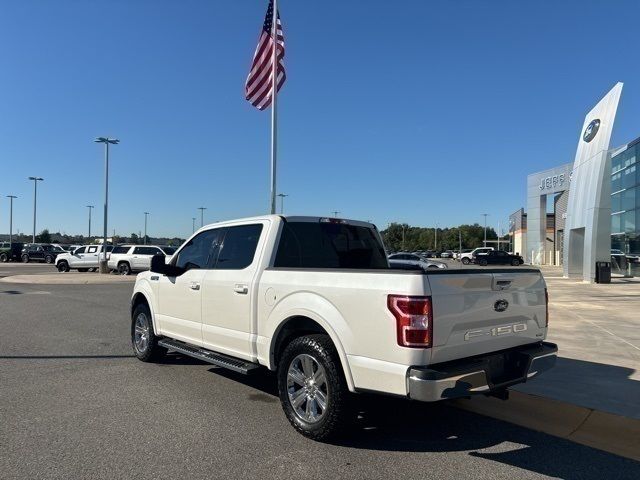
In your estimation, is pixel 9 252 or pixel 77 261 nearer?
pixel 77 261

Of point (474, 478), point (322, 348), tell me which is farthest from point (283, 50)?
point (474, 478)

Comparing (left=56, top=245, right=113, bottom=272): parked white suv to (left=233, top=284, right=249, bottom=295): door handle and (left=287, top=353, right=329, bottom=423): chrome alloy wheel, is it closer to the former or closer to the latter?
(left=233, top=284, right=249, bottom=295): door handle

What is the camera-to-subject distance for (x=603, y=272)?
23.6 meters

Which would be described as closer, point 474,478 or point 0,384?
point 474,478

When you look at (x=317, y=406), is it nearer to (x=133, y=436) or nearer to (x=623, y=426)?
(x=133, y=436)

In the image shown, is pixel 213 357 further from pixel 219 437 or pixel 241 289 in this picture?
pixel 219 437

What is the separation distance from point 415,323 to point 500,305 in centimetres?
110

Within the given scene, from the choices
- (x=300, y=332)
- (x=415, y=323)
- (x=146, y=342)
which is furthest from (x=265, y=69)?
(x=415, y=323)

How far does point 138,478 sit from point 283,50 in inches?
608

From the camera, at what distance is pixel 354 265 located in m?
6.14

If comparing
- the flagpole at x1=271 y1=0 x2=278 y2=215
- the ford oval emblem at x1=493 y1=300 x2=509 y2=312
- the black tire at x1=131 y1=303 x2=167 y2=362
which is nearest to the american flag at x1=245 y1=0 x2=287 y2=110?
the flagpole at x1=271 y1=0 x2=278 y2=215

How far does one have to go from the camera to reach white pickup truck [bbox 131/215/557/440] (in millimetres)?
3951

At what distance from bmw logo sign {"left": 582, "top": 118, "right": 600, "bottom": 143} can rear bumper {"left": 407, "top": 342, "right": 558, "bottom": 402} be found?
2380cm

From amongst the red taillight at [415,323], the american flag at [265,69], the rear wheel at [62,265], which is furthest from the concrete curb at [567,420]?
the rear wheel at [62,265]
